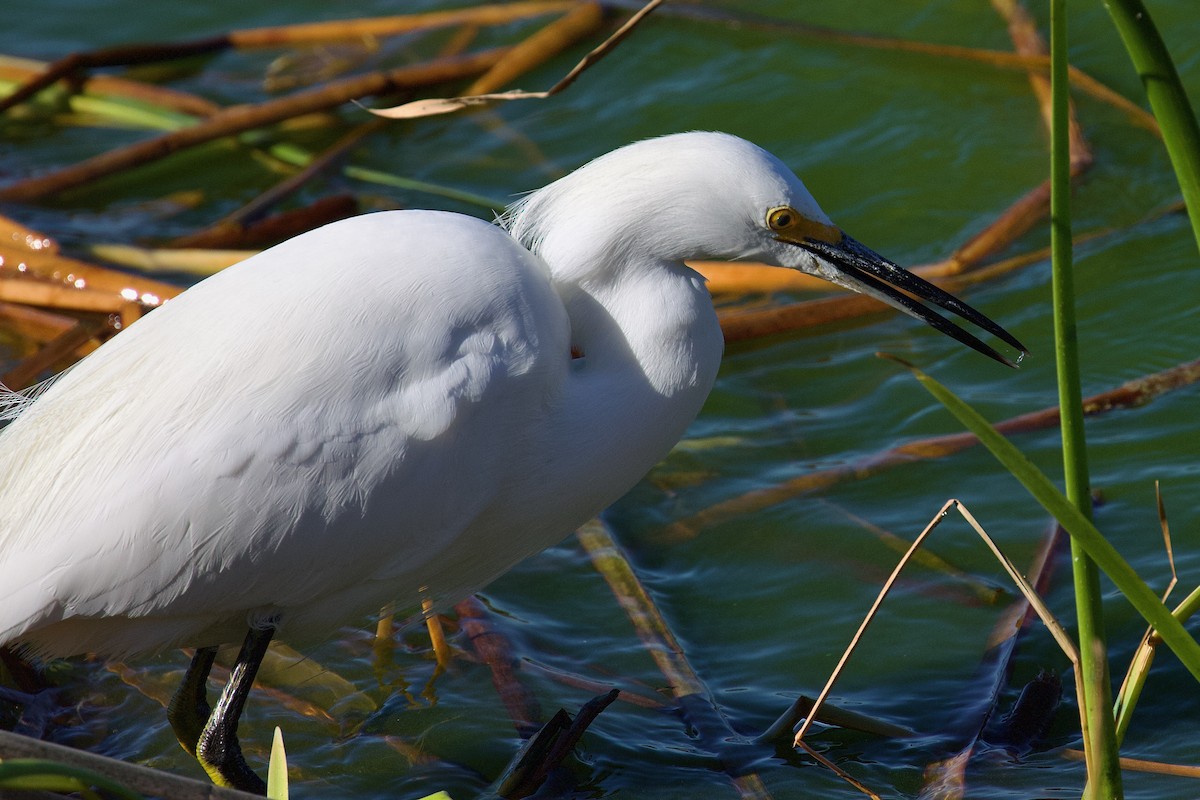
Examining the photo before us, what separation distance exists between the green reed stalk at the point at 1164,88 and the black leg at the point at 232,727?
6.38 feet

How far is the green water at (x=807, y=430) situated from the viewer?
3096 mm

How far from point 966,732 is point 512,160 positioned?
151 inches

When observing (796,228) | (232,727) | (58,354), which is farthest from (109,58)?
(796,228)

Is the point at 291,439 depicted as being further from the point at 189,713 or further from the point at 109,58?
the point at 109,58

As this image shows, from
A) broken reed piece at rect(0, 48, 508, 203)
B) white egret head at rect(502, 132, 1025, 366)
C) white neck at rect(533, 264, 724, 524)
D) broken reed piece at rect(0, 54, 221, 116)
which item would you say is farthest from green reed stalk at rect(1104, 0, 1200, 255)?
broken reed piece at rect(0, 54, 221, 116)

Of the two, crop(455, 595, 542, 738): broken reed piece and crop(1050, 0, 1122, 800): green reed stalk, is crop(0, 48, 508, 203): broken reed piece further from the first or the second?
crop(1050, 0, 1122, 800): green reed stalk

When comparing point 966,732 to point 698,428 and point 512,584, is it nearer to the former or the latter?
point 512,584

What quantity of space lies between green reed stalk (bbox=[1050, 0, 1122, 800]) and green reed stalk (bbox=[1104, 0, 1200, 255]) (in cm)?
7

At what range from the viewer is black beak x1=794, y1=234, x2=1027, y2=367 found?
2787mm

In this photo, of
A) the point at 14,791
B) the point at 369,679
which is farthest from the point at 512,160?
the point at 14,791

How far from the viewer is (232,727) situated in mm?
2789

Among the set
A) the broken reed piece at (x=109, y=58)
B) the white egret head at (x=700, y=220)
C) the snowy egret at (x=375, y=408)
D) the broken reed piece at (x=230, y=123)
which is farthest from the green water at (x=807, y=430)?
the white egret head at (x=700, y=220)

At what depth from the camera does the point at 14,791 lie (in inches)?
80.5

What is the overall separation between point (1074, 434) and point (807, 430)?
8.62ft
